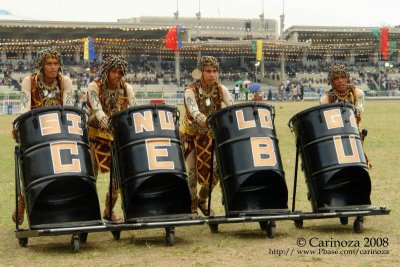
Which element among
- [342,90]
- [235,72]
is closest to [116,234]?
[342,90]

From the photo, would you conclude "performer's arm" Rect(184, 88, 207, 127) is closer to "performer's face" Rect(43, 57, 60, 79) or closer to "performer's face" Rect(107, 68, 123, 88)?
"performer's face" Rect(107, 68, 123, 88)

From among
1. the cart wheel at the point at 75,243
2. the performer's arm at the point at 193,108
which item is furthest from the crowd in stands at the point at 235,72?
the cart wheel at the point at 75,243

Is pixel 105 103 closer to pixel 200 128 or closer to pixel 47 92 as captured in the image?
pixel 47 92

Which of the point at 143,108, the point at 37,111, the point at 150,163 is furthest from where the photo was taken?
the point at 143,108

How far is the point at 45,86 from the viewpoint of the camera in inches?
362

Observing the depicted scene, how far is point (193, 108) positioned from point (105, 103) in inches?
35.9

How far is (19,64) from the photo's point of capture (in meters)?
72.6

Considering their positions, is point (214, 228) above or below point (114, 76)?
below

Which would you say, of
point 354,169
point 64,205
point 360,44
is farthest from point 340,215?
point 360,44

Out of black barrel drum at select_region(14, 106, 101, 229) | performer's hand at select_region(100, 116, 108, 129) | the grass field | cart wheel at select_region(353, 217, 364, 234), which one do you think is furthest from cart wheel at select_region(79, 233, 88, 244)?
cart wheel at select_region(353, 217, 364, 234)

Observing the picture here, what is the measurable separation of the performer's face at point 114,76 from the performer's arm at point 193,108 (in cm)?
77

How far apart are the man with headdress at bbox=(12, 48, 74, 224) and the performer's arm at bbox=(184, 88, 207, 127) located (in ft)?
4.00

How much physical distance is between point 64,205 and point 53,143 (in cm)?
61

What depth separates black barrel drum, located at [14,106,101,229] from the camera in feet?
26.6
